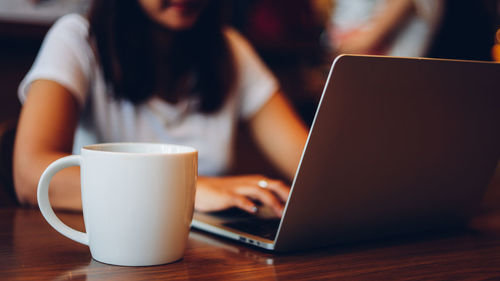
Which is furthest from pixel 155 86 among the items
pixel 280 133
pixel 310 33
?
pixel 310 33

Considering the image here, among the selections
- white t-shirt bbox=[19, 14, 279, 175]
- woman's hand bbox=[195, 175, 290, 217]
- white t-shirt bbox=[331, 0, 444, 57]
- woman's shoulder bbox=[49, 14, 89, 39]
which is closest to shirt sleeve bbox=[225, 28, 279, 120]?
white t-shirt bbox=[19, 14, 279, 175]

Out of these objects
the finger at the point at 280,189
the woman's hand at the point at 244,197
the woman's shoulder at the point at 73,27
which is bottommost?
the woman's hand at the point at 244,197

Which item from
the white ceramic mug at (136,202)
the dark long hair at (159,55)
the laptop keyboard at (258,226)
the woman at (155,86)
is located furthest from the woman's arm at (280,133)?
the white ceramic mug at (136,202)

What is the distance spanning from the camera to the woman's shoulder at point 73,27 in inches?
44.4

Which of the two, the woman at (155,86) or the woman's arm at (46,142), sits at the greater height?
the woman at (155,86)

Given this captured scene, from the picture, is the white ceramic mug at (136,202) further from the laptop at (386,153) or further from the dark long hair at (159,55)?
the dark long hair at (159,55)

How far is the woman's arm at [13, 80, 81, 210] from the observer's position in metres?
0.74

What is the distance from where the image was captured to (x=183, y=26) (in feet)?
3.81

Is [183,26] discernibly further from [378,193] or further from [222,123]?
[378,193]

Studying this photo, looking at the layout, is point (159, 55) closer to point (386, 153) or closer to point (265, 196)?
point (265, 196)

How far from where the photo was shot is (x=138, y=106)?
47.2 inches

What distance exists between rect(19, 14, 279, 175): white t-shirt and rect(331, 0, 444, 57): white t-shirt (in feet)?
3.01

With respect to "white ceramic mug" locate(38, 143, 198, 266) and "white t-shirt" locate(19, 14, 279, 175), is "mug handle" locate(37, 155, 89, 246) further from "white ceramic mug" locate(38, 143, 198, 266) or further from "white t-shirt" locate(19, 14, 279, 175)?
"white t-shirt" locate(19, 14, 279, 175)

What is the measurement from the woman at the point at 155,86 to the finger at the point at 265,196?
43cm
